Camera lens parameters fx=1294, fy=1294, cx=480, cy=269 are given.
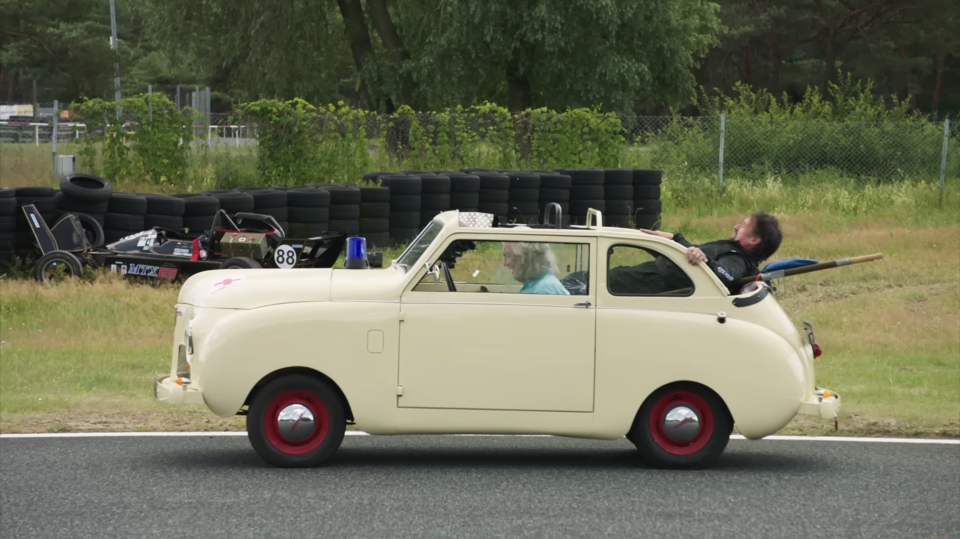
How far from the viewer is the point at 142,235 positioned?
648 inches

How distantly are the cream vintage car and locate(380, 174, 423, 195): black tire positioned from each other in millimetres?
12051

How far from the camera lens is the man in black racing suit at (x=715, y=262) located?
8.17 metres

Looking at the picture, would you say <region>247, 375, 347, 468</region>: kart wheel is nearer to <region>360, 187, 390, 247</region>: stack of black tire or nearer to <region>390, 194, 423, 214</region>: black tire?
Answer: <region>360, 187, 390, 247</region>: stack of black tire

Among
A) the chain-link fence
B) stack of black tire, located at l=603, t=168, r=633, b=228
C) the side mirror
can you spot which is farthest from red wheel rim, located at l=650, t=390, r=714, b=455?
the chain-link fence

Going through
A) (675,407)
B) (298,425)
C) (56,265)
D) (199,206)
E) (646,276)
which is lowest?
(298,425)

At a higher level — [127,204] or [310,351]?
[127,204]

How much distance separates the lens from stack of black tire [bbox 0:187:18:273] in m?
16.1

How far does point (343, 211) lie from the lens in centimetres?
1928

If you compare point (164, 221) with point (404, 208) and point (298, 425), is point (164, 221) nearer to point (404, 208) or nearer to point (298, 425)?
point (404, 208)

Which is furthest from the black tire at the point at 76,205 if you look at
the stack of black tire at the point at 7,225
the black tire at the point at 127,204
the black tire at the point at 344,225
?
the black tire at the point at 344,225

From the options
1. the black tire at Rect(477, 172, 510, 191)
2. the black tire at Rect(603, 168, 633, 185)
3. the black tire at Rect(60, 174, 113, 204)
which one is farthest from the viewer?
the black tire at Rect(603, 168, 633, 185)

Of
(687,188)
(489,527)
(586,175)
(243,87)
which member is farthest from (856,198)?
(489,527)

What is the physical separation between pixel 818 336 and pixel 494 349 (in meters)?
7.97

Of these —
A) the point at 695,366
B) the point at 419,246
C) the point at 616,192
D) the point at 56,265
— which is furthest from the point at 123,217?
the point at 695,366
